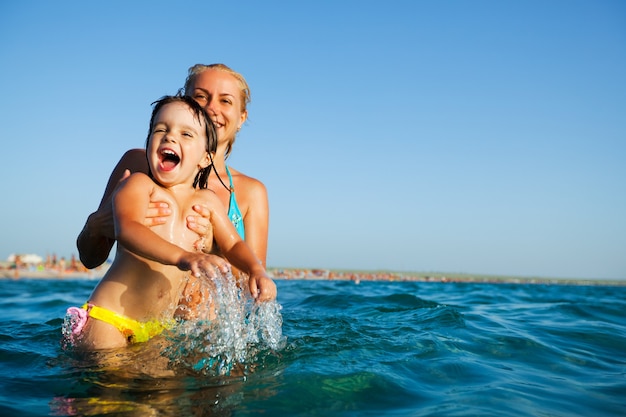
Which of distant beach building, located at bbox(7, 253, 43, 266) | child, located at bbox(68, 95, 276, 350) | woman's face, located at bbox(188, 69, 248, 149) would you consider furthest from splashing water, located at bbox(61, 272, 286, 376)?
distant beach building, located at bbox(7, 253, 43, 266)

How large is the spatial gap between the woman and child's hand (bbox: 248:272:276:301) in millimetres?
720

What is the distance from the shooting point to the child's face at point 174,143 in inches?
122

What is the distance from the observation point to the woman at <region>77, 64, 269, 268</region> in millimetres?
3791

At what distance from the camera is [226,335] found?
10.8 ft

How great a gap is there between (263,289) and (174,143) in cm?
109

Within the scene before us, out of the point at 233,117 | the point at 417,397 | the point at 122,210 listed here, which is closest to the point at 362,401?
the point at 417,397

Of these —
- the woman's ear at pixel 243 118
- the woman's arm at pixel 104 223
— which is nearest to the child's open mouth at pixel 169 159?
the woman's arm at pixel 104 223

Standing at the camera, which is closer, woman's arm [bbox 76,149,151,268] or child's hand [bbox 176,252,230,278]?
child's hand [bbox 176,252,230,278]

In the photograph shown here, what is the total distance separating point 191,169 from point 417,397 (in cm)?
195

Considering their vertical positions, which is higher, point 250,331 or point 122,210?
point 122,210

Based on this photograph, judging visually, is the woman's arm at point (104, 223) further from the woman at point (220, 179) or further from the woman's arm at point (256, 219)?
the woman's arm at point (256, 219)

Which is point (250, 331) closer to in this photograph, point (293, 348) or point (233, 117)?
point (293, 348)

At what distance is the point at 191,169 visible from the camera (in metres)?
3.24

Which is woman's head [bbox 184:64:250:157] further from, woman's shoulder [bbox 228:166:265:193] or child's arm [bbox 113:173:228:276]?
child's arm [bbox 113:173:228:276]
